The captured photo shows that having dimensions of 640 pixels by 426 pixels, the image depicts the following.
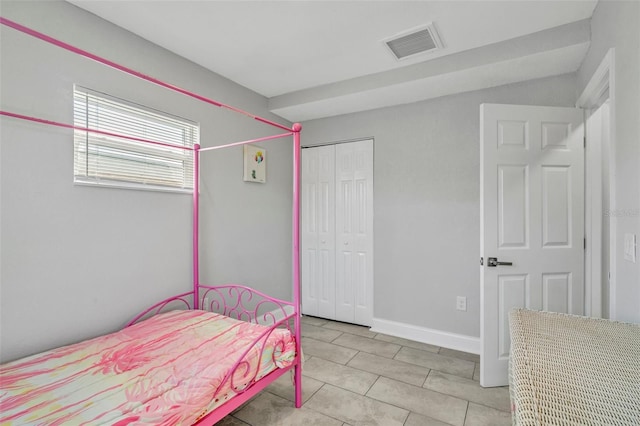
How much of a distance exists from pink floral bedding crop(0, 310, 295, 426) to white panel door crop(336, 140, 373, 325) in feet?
5.30

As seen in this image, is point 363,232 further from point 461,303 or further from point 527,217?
point 527,217

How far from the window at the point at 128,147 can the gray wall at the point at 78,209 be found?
0.06m

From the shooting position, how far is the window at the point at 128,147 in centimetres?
189

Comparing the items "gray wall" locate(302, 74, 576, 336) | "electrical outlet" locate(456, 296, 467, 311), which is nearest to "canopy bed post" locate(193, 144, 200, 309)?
"gray wall" locate(302, 74, 576, 336)

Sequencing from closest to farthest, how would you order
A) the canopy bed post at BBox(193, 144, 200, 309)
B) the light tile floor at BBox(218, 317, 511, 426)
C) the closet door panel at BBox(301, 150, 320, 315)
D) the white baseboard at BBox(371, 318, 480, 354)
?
the light tile floor at BBox(218, 317, 511, 426), the canopy bed post at BBox(193, 144, 200, 309), the white baseboard at BBox(371, 318, 480, 354), the closet door panel at BBox(301, 150, 320, 315)

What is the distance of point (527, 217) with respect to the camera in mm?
2166

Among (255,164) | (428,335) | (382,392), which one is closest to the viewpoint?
(382,392)

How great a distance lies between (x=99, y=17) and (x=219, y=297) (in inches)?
89.3

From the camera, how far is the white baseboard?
2.75 metres

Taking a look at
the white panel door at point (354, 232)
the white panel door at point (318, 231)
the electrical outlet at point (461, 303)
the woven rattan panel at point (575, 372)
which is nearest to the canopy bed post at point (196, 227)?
the white panel door at point (318, 231)

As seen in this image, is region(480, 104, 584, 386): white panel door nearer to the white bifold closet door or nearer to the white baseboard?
the white baseboard

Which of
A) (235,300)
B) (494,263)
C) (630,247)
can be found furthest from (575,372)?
(235,300)

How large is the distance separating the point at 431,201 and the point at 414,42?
4.74 feet

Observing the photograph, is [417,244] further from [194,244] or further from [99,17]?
[99,17]
